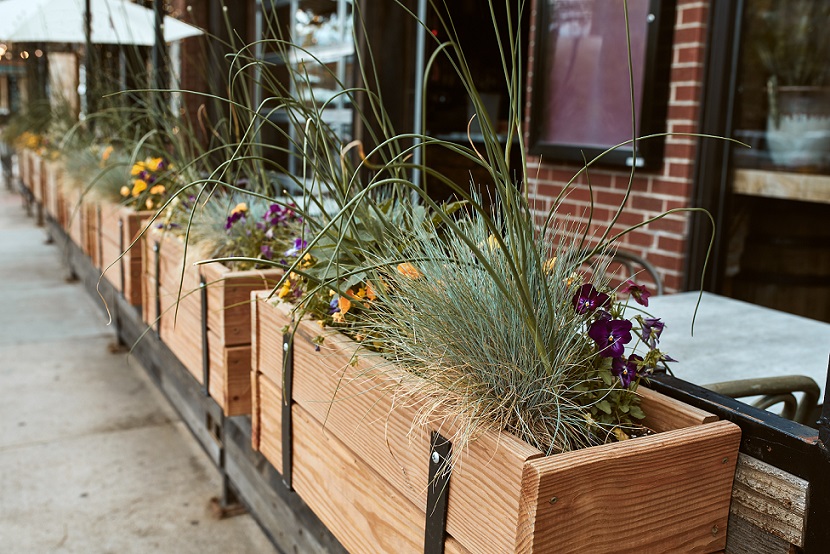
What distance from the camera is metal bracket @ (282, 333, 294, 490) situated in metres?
1.60

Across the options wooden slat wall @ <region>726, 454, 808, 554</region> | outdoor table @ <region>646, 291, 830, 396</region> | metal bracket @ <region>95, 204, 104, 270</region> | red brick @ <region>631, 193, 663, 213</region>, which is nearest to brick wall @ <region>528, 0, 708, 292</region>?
red brick @ <region>631, 193, 663, 213</region>

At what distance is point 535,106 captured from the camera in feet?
11.6

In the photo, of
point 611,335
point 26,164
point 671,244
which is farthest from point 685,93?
point 26,164

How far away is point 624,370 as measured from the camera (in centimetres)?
111

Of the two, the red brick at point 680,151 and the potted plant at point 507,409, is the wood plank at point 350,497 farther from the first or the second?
the red brick at point 680,151

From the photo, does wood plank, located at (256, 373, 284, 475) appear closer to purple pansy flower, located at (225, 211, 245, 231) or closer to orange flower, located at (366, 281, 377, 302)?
orange flower, located at (366, 281, 377, 302)

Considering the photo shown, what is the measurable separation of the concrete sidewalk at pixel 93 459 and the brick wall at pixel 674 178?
1623 millimetres

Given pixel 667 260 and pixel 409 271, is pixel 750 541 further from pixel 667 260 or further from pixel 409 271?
pixel 667 260

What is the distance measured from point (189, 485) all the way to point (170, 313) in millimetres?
637

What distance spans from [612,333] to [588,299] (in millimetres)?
59

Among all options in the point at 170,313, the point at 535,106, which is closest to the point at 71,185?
the point at 170,313

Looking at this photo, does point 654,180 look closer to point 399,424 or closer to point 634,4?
point 634,4

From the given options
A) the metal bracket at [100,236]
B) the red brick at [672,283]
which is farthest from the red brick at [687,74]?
the metal bracket at [100,236]

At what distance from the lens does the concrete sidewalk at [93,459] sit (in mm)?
2512
